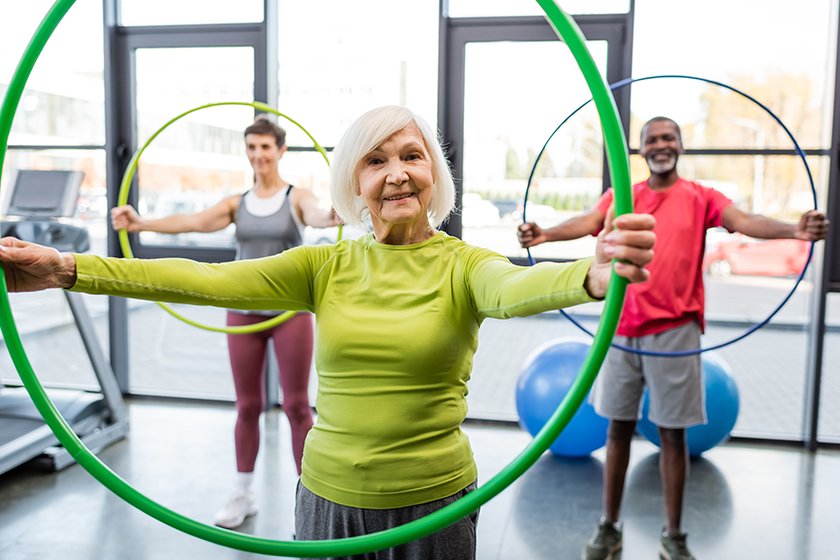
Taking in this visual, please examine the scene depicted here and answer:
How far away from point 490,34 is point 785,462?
3.13 metres

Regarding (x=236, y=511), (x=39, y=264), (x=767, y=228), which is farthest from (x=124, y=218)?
(x=767, y=228)

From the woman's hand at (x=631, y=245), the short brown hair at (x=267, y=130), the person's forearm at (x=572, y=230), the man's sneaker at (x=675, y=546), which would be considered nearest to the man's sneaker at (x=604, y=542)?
the man's sneaker at (x=675, y=546)

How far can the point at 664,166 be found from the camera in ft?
8.63

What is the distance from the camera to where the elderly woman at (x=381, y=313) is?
4.36 ft

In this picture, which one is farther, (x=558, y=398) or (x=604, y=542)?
(x=558, y=398)

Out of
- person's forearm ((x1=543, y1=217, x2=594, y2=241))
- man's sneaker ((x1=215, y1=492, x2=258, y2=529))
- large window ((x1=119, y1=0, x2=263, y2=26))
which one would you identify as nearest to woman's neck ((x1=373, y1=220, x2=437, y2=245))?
person's forearm ((x1=543, y1=217, x2=594, y2=241))

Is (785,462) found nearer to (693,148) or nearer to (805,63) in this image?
(693,148)

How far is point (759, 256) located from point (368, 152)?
3626 millimetres

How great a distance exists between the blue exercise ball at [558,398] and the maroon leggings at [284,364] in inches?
53.7

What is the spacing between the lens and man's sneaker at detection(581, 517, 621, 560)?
279 cm

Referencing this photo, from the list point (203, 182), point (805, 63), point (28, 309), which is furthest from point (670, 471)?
point (28, 309)

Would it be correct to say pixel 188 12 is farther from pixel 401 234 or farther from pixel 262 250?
pixel 401 234

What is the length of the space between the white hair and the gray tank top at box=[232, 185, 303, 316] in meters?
1.43

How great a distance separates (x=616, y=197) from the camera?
1.25 metres
